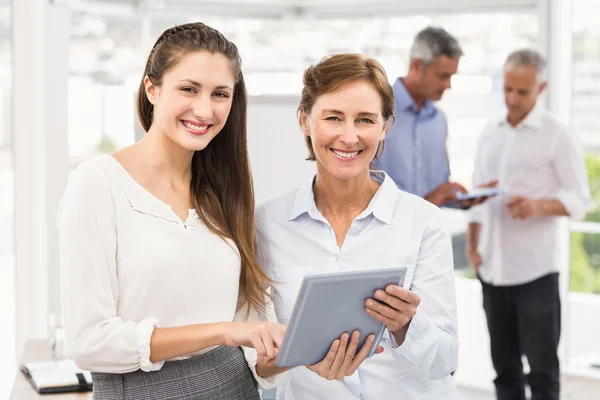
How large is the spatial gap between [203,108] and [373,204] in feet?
1.41

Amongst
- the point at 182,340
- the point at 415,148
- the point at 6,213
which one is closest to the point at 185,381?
the point at 182,340

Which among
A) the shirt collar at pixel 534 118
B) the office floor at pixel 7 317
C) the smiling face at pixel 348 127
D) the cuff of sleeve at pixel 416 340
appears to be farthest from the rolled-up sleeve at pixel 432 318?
the office floor at pixel 7 317

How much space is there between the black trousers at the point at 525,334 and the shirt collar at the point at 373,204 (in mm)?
2364

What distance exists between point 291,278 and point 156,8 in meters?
3.31

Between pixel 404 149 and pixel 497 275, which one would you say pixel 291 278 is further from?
pixel 497 275

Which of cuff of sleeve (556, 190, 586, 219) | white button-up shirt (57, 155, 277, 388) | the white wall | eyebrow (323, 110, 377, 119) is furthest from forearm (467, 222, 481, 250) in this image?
white button-up shirt (57, 155, 277, 388)

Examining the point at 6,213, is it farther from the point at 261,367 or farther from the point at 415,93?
the point at 261,367

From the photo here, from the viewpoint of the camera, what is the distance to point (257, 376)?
201cm

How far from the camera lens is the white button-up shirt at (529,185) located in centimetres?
409

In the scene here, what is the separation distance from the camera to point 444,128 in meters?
4.12

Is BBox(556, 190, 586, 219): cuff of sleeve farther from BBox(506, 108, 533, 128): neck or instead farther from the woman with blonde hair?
the woman with blonde hair

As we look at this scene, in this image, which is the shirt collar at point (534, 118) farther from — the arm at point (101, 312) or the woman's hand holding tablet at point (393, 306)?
the arm at point (101, 312)

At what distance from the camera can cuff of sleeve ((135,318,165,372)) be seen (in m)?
1.70

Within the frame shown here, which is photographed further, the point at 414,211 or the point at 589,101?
the point at 589,101
